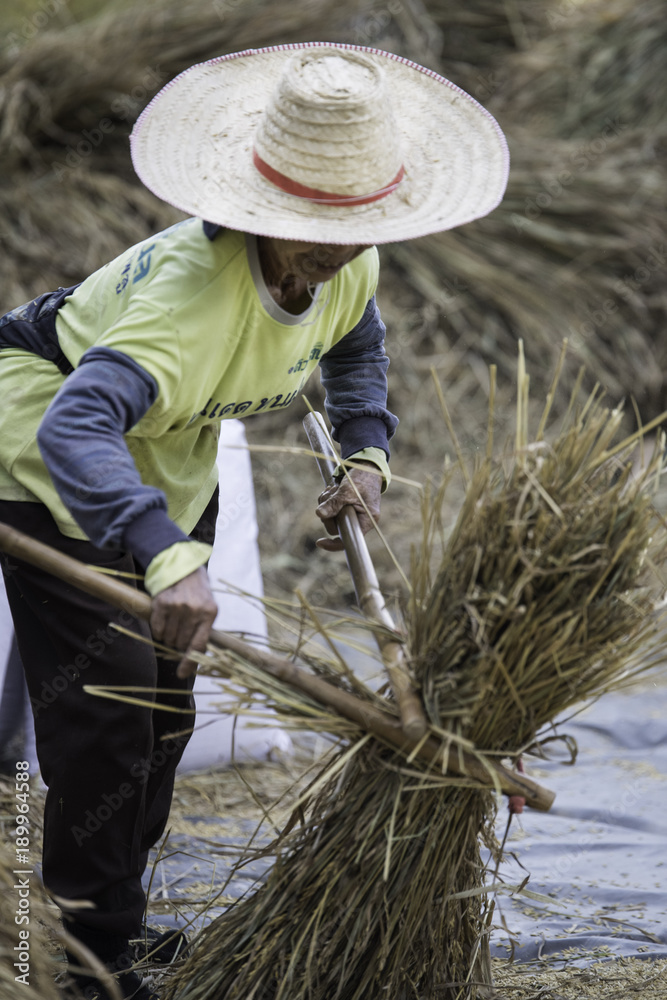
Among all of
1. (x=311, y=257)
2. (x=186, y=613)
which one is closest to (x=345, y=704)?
(x=186, y=613)

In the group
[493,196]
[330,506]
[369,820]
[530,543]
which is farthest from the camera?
[330,506]

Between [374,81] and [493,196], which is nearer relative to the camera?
[374,81]

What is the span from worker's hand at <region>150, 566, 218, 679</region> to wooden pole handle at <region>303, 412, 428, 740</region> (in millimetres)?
295

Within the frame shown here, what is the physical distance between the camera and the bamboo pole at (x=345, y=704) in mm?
1390

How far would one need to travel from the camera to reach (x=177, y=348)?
142 cm

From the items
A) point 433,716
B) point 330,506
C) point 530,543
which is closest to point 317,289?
point 330,506

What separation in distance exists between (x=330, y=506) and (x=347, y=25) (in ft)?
15.0

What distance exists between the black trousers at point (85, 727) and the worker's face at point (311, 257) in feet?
1.83

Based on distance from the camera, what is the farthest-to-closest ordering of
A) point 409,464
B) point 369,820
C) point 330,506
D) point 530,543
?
point 409,464 → point 330,506 → point 369,820 → point 530,543

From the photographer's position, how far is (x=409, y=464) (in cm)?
525

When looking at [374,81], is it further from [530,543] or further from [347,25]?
[347,25]

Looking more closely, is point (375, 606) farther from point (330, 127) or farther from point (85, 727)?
point (330, 127)

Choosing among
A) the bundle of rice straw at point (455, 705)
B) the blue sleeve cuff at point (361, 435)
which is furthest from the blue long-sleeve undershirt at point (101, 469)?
the blue sleeve cuff at point (361, 435)

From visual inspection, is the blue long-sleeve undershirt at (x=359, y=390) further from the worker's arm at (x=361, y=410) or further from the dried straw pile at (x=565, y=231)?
the dried straw pile at (x=565, y=231)
